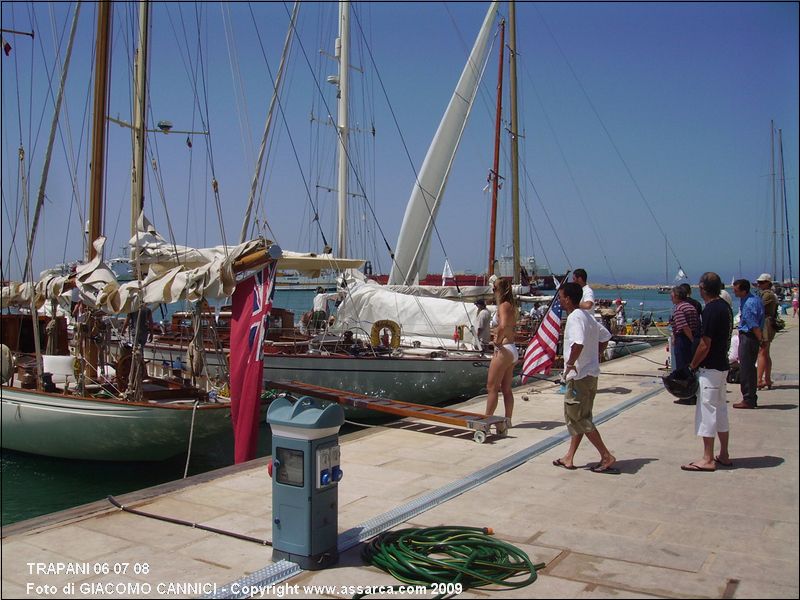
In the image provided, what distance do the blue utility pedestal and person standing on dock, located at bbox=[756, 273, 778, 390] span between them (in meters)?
8.01

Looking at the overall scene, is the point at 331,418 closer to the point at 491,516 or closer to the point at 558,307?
the point at 491,516

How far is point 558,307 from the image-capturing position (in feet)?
35.5

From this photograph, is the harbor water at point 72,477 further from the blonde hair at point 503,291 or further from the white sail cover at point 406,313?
the white sail cover at point 406,313

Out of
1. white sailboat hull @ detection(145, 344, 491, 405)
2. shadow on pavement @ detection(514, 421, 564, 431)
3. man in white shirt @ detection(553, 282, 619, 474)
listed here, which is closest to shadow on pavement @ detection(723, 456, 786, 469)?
man in white shirt @ detection(553, 282, 619, 474)

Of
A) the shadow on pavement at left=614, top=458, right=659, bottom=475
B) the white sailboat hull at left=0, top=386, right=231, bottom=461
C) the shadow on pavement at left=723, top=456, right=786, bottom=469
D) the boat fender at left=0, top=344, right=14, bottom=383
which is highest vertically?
the boat fender at left=0, top=344, right=14, bottom=383

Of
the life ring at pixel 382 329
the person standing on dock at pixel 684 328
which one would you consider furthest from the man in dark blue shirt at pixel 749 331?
the life ring at pixel 382 329

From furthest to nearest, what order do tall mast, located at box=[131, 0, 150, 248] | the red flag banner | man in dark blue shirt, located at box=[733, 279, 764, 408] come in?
tall mast, located at box=[131, 0, 150, 248] < man in dark blue shirt, located at box=[733, 279, 764, 408] < the red flag banner

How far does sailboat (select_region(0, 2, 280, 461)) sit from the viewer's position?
1016 centimetres

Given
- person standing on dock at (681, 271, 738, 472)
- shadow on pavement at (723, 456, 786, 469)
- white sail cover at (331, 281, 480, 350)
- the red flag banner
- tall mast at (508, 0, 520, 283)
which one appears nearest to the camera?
person standing on dock at (681, 271, 738, 472)

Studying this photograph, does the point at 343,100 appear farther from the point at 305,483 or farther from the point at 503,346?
the point at 305,483

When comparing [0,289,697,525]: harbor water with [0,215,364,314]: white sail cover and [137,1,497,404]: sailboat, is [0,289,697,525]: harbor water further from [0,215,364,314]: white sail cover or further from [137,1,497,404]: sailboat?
[0,215,364,314]: white sail cover

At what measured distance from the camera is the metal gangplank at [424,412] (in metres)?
8.48

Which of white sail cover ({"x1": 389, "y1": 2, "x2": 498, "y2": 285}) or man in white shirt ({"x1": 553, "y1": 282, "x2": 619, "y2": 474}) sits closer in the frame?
man in white shirt ({"x1": 553, "y1": 282, "x2": 619, "y2": 474})

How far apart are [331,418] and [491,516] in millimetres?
1783
